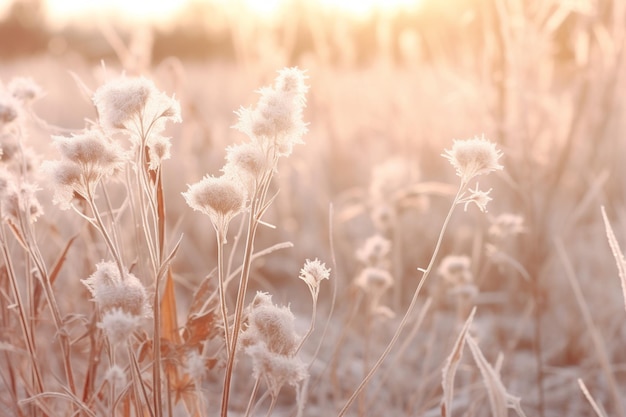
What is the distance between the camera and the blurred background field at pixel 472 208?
5.59ft

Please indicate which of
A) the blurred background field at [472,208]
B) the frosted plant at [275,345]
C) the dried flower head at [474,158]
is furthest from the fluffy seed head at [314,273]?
the blurred background field at [472,208]

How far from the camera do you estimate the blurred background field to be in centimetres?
171

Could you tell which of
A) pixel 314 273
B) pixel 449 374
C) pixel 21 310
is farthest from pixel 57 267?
pixel 449 374

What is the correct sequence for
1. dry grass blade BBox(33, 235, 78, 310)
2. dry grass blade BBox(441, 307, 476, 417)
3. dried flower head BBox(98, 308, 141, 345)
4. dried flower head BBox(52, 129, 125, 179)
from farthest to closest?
dry grass blade BBox(33, 235, 78, 310), dry grass blade BBox(441, 307, 476, 417), dried flower head BBox(52, 129, 125, 179), dried flower head BBox(98, 308, 141, 345)

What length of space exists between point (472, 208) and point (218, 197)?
2.23 meters

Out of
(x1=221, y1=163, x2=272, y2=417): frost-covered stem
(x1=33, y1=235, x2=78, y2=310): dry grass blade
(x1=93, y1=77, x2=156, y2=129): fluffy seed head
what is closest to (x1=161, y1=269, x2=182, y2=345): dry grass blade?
(x1=33, y1=235, x2=78, y2=310): dry grass blade

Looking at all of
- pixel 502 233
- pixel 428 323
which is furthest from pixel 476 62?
pixel 502 233

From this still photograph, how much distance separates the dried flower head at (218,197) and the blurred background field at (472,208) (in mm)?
538

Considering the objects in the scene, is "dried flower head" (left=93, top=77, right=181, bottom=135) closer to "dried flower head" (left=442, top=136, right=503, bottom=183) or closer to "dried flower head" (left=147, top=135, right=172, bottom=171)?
"dried flower head" (left=147, top=135, right=172, bottom=171)

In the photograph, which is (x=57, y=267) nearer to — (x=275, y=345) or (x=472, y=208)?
(x=275, y=345)

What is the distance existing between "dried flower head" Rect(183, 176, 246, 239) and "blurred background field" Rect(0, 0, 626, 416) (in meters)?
0.54

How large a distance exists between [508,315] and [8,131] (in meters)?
1.65

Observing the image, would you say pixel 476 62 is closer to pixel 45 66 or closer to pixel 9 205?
pixel 9 205

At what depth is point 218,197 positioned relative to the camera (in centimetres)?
70
